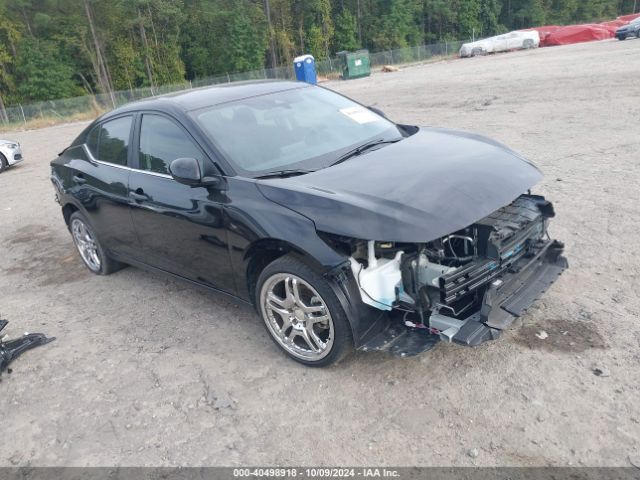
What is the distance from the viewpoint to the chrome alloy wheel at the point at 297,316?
134 inches

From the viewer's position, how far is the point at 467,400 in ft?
10.1

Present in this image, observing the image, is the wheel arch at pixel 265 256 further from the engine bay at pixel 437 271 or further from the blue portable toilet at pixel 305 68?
the blue portable toilet at pixel 305 68

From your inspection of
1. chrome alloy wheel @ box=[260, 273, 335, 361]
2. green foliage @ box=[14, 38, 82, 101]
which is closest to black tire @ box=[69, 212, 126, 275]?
chrome alloy wheel @ box=[260, 273, 335, 361]

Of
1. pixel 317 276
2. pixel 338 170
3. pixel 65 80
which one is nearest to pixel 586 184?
pixel 338 170

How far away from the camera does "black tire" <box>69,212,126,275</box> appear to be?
5.46 metres

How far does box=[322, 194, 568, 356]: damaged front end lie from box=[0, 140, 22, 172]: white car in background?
13.6 metres

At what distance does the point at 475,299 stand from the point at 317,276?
38.4 inches

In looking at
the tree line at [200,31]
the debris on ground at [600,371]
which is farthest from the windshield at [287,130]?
the tree line at [200,31]

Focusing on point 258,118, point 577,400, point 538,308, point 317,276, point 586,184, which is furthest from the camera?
point 586,184

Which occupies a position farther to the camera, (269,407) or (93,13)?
(93,13)

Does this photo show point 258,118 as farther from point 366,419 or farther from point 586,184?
point 586,184

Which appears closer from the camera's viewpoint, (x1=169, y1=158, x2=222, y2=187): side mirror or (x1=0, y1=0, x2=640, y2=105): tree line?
(x1=169, y1=158, x2=222, y2=187): side mirror

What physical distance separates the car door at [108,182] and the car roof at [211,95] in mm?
281

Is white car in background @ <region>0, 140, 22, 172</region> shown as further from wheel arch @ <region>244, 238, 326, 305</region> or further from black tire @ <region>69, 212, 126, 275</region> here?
wheel arch @ <region>244, 238, 326, 305</region>
